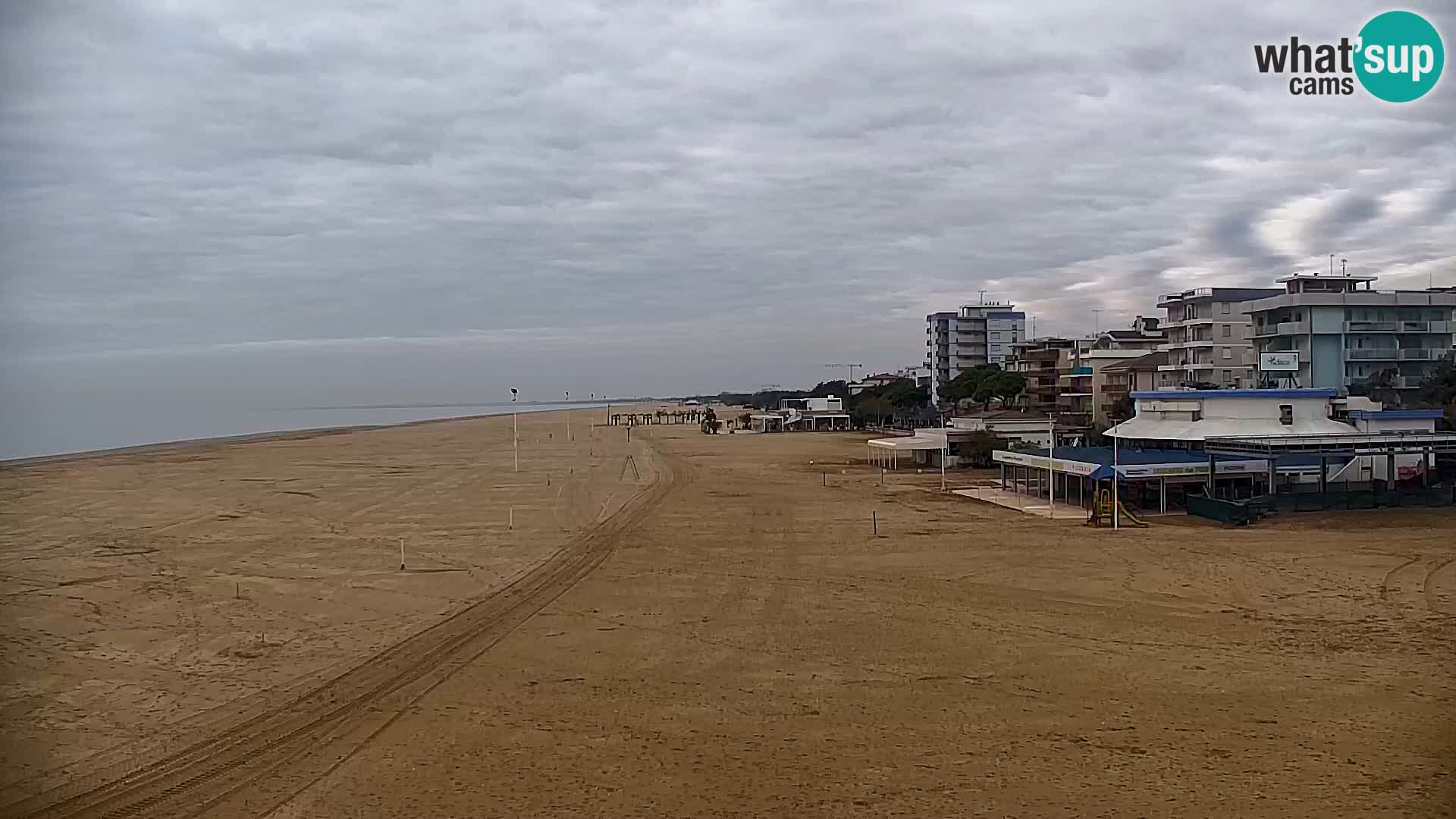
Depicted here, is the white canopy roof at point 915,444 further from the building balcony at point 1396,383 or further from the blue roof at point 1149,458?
the building balcony at point 1396,383

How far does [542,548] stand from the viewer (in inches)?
811

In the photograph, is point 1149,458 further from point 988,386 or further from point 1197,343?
point 988,386

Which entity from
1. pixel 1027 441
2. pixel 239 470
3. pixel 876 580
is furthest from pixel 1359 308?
pixel 239 470

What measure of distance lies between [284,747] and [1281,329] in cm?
4689

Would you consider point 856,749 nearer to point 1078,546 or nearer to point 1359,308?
point 1078,546

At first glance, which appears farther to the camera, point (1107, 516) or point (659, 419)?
point (659, 419)

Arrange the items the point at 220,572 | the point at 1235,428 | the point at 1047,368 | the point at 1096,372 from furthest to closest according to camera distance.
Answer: the point at 1047,368 < the point at 1096,372 < the point at 1235,428 < the point at 220,572

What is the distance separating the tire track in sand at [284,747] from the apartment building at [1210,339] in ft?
149

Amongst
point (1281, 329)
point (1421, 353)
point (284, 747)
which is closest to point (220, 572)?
point (284, 747)

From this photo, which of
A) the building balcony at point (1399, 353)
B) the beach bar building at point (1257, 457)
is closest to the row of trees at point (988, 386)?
the building balcony at point (1399, 353)

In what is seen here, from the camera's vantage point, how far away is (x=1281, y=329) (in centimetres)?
4569

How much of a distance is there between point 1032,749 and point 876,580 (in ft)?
26.8

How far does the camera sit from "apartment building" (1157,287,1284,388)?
51.8m

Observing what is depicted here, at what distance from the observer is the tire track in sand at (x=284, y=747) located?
7.71 metres
